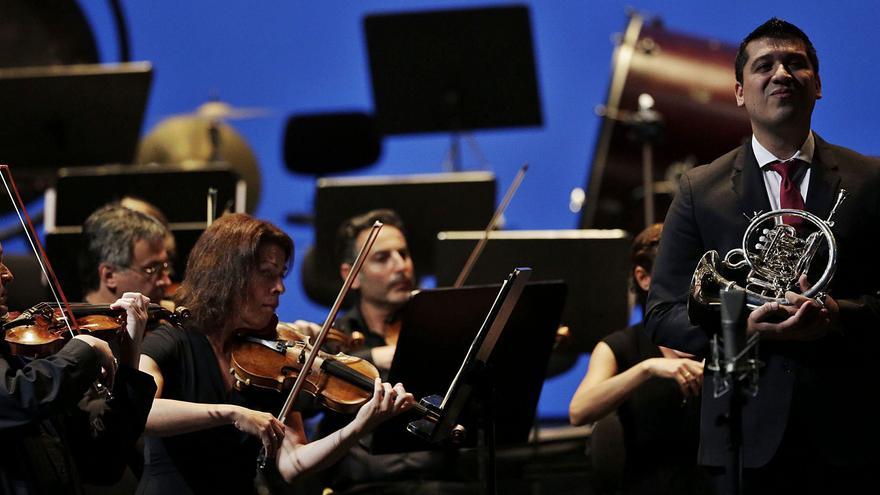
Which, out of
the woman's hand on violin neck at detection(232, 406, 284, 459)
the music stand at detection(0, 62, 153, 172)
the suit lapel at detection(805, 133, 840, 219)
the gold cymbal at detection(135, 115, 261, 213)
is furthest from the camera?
the gold cymbal at detection(135, 115, 261, 213)

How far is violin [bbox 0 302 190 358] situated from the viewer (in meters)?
2.67

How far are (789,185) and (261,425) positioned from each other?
1.27 meters

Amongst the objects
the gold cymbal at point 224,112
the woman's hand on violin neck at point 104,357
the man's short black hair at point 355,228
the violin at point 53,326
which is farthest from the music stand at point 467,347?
the gold cymbal at point 224,112

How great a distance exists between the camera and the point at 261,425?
288 cm

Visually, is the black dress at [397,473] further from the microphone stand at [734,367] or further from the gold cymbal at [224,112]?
the gold cymbal at [224,112]

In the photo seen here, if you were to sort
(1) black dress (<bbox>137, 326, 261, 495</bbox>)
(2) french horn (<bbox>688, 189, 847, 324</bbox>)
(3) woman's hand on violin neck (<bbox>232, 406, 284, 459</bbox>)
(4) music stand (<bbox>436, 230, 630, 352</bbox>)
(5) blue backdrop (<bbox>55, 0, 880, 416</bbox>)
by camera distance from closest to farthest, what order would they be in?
(2) french horn (<bbox>688, 189, 847, 324</bbox>), (3) woman's hand on violin neck (<bbox>232, 406, 284, 459</bbox>), (1) black dress (<bbox>137, 326, 261, 495</bbox>), (4) music stand (<bbox>436, 230, 630, 352</bbox>), (5) blue backdrop (<bbox>55, 0, 880, 416</bbox>)

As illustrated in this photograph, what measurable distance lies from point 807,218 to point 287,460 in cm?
137

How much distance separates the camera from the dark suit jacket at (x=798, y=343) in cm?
247

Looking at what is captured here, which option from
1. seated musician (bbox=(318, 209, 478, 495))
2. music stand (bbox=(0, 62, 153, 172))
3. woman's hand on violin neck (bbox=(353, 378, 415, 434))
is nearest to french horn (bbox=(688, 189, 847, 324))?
woman's hand on violin neck (bbox=(353, 378, 415, 434))

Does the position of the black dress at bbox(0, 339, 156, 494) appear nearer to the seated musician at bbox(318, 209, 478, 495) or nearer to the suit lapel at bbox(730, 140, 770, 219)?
the seated musician at bbox(318, 209, 478, 495)

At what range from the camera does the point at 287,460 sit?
3.08 metres

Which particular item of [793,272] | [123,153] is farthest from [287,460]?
[123,153]

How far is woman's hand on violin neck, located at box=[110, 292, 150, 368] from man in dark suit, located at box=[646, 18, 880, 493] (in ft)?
3.64

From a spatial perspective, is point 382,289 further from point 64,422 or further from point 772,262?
point 772,262
